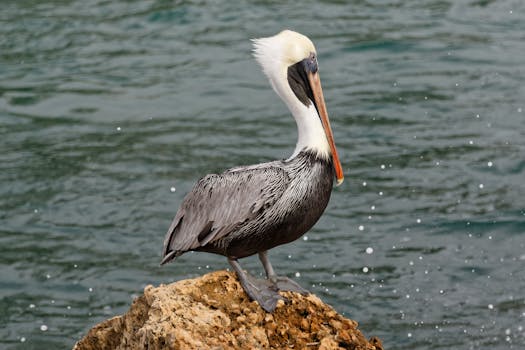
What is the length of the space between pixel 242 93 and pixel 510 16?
3.86 meters

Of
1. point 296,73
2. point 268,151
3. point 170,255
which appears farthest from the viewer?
point 268,151

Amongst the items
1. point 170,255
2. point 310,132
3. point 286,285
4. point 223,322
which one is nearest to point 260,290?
point 286,285

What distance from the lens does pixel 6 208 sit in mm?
9828

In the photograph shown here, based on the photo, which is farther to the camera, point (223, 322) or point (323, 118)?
point (323, 118)

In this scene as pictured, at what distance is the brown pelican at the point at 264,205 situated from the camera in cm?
524

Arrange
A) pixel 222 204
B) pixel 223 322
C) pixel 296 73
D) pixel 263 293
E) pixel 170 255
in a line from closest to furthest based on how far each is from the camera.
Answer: pixel 223 322, pixel 263 293, pixel 222 204, pixel 170 255, pixel 296 73

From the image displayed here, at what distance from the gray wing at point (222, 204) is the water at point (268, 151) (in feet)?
9.46

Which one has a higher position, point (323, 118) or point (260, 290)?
point (323, 118)

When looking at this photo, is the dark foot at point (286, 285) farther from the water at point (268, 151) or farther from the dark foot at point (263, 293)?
the water at point (268, 151)

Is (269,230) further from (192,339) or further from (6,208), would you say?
(6,208)

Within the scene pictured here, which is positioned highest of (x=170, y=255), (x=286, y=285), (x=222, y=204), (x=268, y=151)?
(x=222, y=204)

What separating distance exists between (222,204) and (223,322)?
0.64m

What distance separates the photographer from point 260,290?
5191mm

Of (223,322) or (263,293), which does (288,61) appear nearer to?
(263,293)
